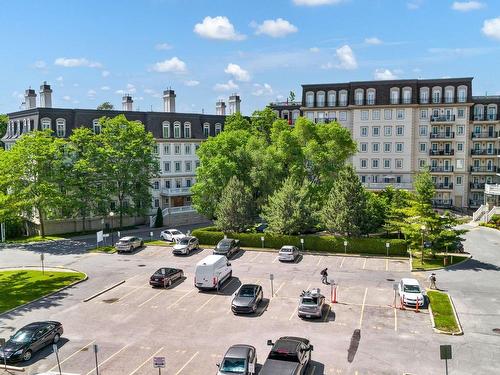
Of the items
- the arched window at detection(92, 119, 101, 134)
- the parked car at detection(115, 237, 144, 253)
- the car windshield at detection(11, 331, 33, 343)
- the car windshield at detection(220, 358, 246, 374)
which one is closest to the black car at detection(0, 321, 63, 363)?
the car windshield at detection(11, 331, 33, 343)

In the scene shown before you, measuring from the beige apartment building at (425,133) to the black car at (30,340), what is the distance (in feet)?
201

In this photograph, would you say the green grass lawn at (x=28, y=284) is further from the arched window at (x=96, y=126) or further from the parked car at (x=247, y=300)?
the arched window at (x=96, y=126)

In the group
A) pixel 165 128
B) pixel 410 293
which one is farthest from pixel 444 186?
pixel 410 293

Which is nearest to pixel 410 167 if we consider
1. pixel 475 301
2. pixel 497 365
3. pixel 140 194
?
pixel 140 194

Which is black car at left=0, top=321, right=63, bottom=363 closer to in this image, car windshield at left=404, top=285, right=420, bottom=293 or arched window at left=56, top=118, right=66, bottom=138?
car windshield at left=404, top=285, right=420, bottom=293

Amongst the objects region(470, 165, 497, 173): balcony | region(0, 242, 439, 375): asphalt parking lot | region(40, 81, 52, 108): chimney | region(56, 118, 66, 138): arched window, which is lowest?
region(0, 242, 439, 375): asphalt parking lot

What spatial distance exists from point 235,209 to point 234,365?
31.9 meters

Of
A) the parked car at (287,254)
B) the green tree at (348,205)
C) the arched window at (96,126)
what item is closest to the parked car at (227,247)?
the parked car at (287,254)

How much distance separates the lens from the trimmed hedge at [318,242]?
47.5m

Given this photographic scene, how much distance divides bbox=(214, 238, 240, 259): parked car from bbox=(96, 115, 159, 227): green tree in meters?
19.2

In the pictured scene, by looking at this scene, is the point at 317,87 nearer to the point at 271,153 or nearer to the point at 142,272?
the point at 271,153

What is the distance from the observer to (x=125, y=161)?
63.2 m

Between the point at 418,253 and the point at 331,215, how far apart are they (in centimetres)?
900

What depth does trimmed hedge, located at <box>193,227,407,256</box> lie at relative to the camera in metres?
47.5
